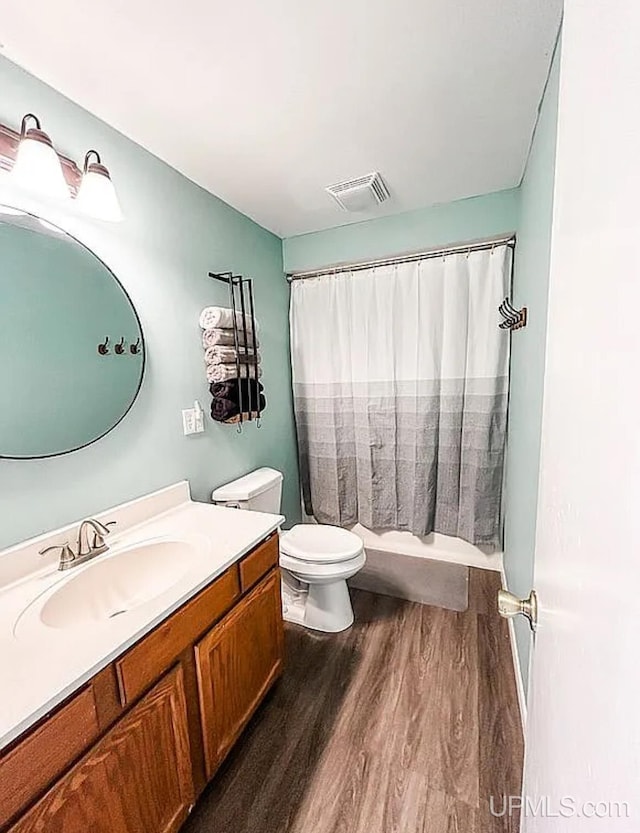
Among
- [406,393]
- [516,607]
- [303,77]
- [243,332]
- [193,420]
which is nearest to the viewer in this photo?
[516,607]

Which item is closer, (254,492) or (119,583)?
(119,583)

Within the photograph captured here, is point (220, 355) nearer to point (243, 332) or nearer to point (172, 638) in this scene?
point (243, 332)

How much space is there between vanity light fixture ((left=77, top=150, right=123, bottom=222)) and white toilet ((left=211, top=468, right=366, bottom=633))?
1282 mm

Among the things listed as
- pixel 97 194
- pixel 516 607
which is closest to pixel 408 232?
pixel 97 194

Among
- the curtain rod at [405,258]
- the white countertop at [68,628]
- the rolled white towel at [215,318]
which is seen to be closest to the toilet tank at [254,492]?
the white countertop at [68,628]

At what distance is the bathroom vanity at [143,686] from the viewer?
0.75 m

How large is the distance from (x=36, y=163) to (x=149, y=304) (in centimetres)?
59

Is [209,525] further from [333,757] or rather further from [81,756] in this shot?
[333,757]

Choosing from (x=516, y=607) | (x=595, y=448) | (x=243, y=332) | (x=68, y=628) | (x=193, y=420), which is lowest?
(x=68, y=628)

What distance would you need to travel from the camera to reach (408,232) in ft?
7.53

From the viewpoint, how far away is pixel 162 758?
1.02m

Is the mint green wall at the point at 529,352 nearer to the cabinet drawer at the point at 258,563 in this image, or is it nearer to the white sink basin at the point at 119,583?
the cabinet drawer at the point at 258,563

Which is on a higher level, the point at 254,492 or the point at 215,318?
the point at 215,318

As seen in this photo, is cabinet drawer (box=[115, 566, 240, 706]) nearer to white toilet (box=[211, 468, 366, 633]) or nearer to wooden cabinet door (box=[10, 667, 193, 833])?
wooden cabinet door (box=[10, 667, 193, 833])
